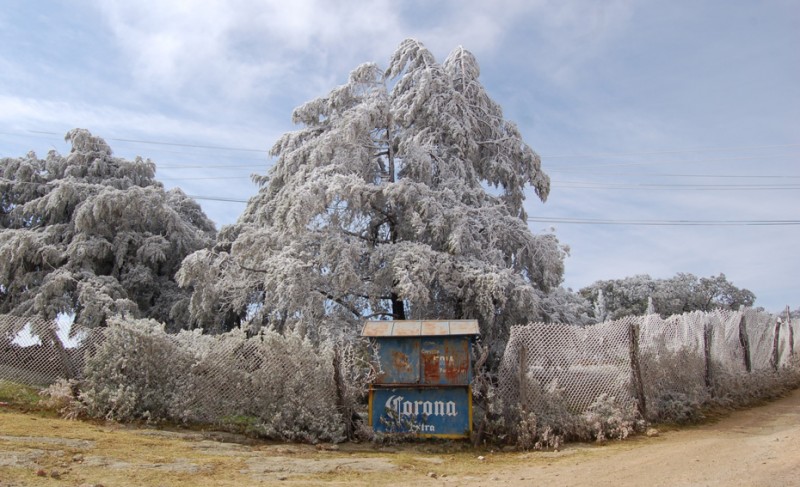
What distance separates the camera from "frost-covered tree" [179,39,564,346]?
14203 mm

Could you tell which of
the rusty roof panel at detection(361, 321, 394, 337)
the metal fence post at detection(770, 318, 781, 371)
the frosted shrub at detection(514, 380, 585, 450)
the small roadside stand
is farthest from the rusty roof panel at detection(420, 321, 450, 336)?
the metal fence post at detection(770, 318, 781, 371)

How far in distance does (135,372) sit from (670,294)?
58.8 metres

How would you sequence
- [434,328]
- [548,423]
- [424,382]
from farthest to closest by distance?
[434,328], [424,382], [548,423]

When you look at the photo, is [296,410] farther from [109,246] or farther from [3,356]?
[109,246]

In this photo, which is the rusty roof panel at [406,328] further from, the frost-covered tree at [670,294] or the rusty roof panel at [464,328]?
the frost-covered tree at [670,294]

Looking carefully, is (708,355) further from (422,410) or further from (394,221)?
(394,221)

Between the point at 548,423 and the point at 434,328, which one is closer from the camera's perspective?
the point at 548,423

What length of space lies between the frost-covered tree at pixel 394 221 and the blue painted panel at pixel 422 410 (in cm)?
332

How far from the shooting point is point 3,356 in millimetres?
12062

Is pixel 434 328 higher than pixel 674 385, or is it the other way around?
pixel 434 328

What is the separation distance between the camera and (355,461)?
8.80 metres

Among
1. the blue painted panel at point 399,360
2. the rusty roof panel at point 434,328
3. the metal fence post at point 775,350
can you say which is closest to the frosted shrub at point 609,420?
the rusty roof panel at point 434,328

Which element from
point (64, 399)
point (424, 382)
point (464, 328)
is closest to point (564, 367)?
point (464, 328)

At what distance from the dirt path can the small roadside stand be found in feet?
1.35
